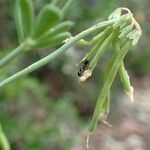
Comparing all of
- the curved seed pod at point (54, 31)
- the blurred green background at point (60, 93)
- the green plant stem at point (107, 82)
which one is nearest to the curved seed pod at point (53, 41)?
the curved seed pod at point (54, 31)

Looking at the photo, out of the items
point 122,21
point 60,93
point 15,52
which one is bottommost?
point 15,52

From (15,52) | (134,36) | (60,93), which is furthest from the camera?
(60,93)

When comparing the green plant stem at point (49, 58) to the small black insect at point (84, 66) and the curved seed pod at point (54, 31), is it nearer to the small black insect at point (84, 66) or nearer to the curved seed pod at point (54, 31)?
the curved seed pod at point (54, 31)

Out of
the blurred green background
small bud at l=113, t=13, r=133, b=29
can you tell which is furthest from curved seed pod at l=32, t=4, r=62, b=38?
the blurred green background

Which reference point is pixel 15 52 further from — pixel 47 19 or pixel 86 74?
pixel 86 74

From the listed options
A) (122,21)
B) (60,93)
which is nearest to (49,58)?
(122,21)

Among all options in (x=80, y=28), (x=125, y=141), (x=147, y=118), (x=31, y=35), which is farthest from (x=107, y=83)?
(x=147, y=118)

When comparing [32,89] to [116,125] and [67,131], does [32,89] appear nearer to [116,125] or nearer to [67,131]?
[67,131]
